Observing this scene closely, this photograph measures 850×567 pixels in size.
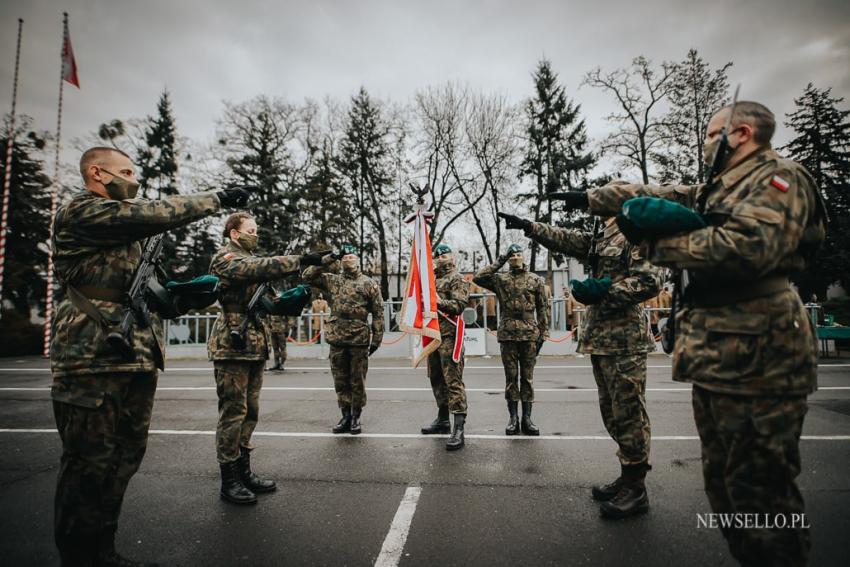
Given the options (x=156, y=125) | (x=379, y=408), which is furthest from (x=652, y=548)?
(x=156, y=125)

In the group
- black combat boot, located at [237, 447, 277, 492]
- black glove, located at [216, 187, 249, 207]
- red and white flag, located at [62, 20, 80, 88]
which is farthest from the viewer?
red and white flag, located at [62, 20, 80, 88]

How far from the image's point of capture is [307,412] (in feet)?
22.3

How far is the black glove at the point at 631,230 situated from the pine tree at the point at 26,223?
88.2 ft

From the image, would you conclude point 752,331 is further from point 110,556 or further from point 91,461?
point 110,556

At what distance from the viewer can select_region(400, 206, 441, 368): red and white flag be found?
5164 millimetres

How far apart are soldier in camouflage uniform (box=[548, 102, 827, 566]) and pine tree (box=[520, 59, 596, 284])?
24.9 m

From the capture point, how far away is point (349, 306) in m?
5.80

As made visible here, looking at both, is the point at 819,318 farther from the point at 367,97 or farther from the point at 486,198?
the point at 367,97

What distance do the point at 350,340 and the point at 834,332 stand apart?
1482cm

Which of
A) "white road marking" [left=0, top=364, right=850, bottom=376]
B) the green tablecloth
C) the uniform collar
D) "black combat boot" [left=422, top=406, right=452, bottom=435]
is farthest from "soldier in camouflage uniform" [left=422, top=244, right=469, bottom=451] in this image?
the green tablecloth

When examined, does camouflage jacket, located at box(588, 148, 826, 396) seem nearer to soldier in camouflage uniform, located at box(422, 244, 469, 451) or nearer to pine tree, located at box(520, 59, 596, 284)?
soldier in camouflage uniform, located at box(422, 244, 469, 451)

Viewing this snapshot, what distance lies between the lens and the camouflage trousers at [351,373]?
18.6ft

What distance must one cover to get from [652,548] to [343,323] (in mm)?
4053

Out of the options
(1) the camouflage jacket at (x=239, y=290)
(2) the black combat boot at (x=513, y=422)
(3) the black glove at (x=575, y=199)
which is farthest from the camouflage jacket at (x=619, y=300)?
(1) the camouflage jacket at (x=239, y=290)
